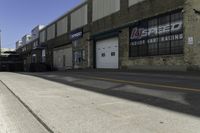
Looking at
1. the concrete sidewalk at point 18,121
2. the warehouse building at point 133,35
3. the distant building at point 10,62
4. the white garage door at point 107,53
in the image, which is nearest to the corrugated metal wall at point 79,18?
the warehouse building at point 133,35

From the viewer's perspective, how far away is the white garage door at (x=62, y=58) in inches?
2290

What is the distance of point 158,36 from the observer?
31.4 meters

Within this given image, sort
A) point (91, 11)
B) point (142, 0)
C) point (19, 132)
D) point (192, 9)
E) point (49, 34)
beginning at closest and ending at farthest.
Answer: point (19, 132), point (192, 9), point (142, 0), point (91, 11), point (49, 34)

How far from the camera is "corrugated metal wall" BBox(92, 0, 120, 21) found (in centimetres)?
4033

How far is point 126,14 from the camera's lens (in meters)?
37.2

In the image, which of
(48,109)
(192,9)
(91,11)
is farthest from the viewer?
(91,11)

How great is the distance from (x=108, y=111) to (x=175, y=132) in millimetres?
2812

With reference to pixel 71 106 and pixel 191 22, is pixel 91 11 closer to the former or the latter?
pixel 191 22

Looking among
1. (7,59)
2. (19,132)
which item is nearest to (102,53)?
(7,59)

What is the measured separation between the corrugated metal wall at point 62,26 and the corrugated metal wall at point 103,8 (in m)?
14.3

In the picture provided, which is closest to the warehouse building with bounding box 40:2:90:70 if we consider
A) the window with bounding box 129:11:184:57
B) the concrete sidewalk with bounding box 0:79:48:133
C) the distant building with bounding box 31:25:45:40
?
the distant building with bounding box 31:25:45:40

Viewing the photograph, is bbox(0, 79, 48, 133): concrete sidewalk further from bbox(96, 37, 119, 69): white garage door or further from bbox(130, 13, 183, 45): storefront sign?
bbox(96, 37, 119, 69): white garage door

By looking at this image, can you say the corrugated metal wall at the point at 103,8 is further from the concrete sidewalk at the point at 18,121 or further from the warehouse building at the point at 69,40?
the concrete sidewalk at the point at 18,121

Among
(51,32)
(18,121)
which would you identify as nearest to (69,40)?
(51,32)
